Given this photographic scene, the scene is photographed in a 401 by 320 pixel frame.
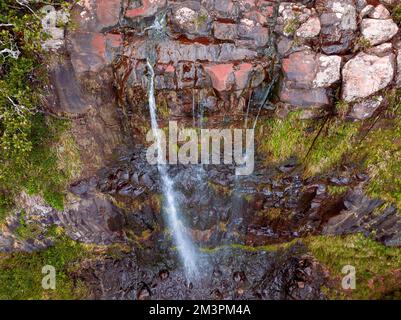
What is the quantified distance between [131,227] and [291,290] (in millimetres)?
4467

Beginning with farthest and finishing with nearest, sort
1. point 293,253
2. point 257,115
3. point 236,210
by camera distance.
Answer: point 293,253, point 236,210, point 257,115

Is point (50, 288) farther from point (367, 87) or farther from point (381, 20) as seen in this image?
point (381, 20)

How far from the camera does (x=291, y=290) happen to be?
8500mm

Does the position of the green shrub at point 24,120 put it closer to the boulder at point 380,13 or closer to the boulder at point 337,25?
the boulder at point 337,25

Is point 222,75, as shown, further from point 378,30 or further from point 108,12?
point 378,30

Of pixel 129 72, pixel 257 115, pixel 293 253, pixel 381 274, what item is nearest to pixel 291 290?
pixel 293 253

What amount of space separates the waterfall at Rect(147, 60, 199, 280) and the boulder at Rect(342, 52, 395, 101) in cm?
360

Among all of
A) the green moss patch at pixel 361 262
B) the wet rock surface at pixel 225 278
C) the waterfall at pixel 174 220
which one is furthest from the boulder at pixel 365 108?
the wet rock surface at pixel 225 278

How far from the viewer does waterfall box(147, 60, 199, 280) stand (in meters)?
6.62

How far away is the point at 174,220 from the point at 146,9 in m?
4.85

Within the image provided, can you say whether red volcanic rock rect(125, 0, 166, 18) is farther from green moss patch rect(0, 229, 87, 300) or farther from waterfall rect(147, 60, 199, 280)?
green moss patch rect(0, 229, 87, 300)

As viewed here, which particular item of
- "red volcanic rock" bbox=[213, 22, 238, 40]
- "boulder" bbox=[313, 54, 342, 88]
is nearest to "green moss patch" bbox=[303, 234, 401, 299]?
"boulder" bbox=[313, 54, 342, 88]

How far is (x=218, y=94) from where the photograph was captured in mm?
6234

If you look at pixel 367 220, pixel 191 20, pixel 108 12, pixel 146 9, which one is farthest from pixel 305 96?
pixel 108 12
